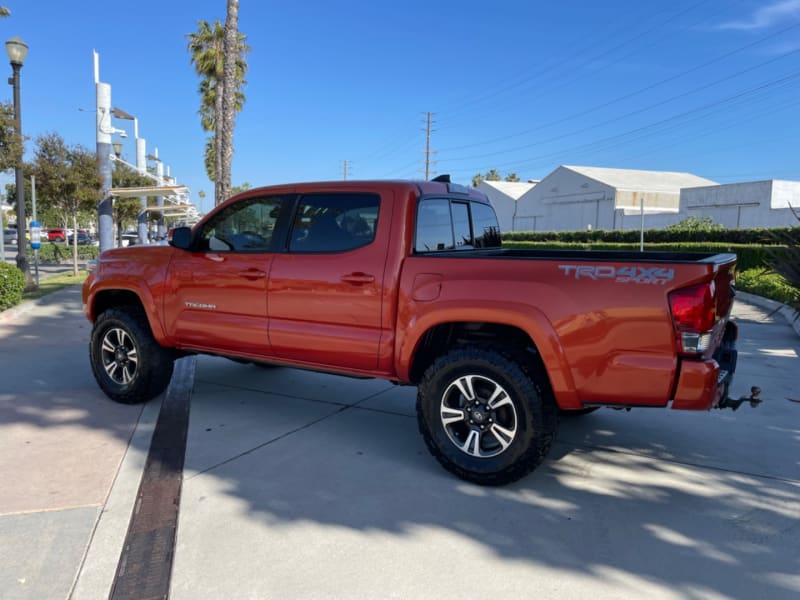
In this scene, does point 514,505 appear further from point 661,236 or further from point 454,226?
point 661,236

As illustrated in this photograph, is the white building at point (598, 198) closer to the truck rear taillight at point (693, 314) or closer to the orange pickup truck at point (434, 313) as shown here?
the orange pickup truck at point (434, 313)

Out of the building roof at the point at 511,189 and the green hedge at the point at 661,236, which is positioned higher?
the building roof at the point at 511,189

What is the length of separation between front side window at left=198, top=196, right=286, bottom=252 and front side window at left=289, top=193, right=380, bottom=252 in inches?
10.1

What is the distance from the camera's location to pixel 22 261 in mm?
13891

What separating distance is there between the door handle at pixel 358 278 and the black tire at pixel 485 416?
2.36 feet

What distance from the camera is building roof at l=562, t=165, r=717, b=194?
4594 cm

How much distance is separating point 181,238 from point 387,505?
2854mm

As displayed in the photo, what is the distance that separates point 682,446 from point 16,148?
508 inches

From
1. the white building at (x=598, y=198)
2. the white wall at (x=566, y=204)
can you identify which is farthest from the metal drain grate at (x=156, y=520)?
the white wall at (x=566, y=204)

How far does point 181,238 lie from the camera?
498 centimetres

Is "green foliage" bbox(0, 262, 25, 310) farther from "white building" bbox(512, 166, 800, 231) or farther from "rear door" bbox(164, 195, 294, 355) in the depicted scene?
"white building" bbox(512, 166, 800, 231)

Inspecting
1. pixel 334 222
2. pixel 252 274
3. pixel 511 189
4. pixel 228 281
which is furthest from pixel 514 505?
pixel 511 189

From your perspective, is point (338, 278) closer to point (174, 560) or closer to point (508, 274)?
point (508, 274)

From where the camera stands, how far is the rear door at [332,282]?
413cm
